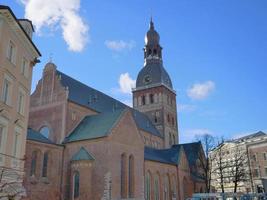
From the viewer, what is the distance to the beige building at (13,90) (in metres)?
19.0

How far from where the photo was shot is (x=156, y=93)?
7112 cm

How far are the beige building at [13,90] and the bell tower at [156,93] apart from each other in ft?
160

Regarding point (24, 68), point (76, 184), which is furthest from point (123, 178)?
point (24, 68)

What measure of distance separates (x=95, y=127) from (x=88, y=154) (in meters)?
4.34

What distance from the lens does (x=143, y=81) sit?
241 feet

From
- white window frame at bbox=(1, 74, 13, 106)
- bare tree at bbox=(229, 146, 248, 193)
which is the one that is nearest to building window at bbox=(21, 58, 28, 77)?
white window frame at bbox=(1, 74, 13, 106)

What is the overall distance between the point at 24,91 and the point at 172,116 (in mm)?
54457

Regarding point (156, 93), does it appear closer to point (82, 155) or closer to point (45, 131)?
point (45, 131)

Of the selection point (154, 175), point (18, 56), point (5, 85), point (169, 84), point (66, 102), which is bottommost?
point (154, 175)

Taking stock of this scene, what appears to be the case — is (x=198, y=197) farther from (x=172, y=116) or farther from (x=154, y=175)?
(x=172, y=116)

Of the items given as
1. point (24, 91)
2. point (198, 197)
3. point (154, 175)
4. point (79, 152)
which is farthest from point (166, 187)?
point (24, 91)

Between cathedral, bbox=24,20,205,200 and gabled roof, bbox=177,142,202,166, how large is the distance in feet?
8.77

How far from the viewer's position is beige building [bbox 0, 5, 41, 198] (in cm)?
1898

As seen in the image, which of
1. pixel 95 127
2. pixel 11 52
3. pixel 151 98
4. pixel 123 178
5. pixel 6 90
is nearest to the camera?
pixel 6 90
